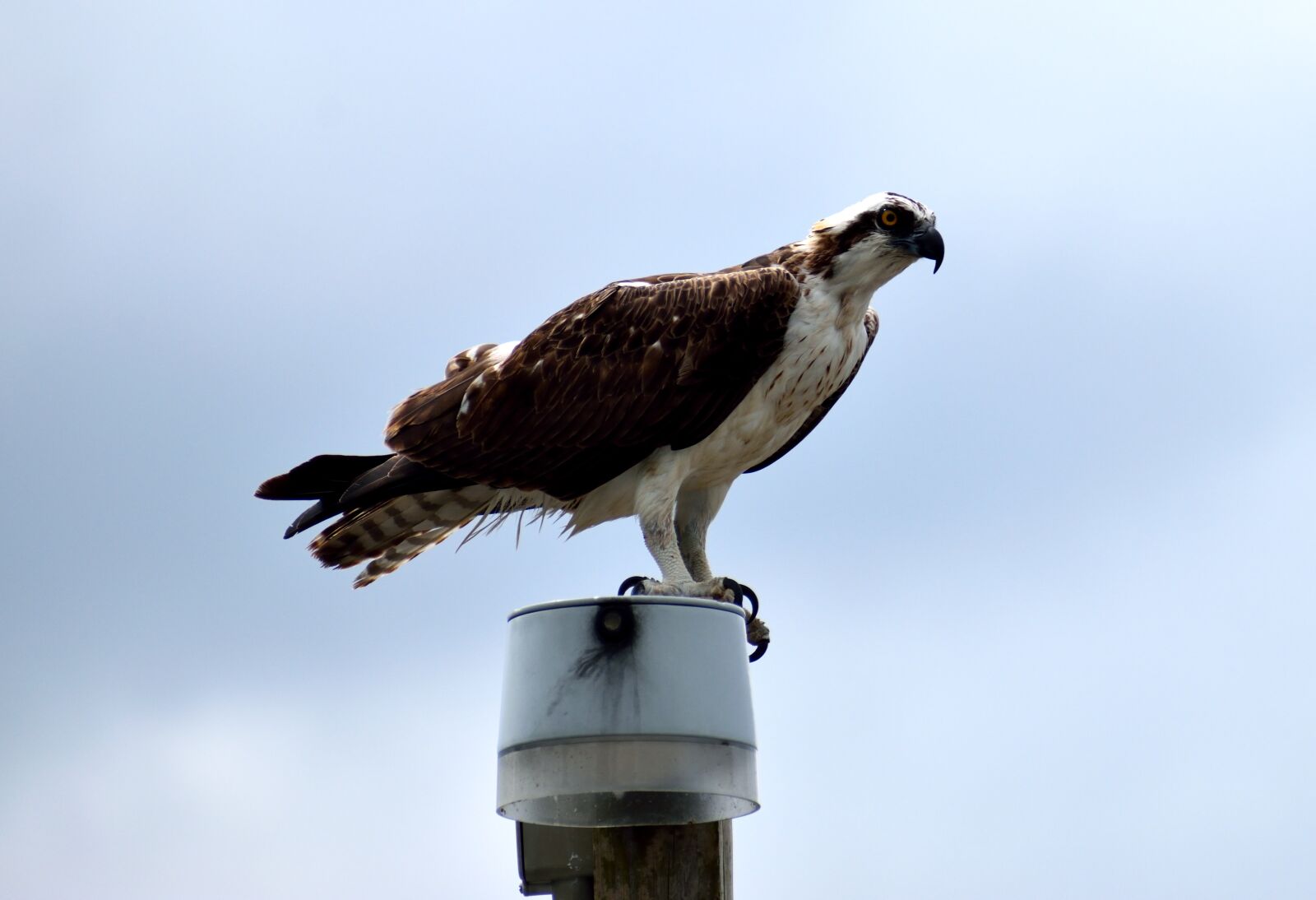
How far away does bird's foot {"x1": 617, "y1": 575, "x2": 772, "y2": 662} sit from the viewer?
6367 millimetres

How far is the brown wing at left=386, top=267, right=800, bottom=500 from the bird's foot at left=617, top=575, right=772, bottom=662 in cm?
55

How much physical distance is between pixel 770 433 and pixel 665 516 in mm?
622

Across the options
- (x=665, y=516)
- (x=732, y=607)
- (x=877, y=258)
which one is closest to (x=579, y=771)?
(x=732, y=607)

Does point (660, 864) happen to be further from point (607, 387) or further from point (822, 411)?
point (822, 411)

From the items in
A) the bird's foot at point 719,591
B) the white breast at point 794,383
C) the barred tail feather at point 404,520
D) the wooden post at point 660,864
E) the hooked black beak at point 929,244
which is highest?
the hooked black beak at point 929,244

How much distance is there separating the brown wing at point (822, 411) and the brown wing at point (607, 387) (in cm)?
69

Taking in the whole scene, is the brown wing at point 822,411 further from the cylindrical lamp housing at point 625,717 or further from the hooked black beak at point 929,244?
the cylindrical lamp housing at point 625,717

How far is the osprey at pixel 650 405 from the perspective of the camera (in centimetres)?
657

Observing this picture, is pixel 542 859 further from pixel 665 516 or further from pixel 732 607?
pixel 665 516

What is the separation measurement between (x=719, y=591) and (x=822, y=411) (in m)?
1.23

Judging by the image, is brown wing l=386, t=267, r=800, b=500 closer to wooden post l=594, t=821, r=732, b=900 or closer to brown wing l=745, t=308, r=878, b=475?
brown wing l=745, t=308, r=878, b=475

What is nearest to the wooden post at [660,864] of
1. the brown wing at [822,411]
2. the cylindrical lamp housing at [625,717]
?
the cylindrical lamp housing at [625,717]

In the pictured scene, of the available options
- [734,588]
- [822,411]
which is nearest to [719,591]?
[734,588]

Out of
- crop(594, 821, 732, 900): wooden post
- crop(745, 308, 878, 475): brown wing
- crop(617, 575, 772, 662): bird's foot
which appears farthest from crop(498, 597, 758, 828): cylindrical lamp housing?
crop(745, 308, 878, 475): brown wing
